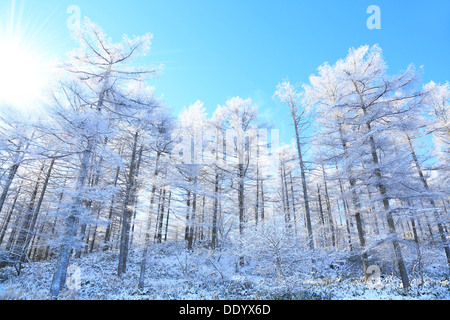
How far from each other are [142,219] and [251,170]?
335 inches

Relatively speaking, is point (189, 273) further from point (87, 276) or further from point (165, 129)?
point (165, 129)

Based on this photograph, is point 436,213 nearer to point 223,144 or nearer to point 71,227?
point 223,144

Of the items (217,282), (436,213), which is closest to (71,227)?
(217,282)

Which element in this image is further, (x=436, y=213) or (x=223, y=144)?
(x=223, y=144)

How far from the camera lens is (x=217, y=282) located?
9.34 metres

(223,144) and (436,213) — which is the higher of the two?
(223,144)

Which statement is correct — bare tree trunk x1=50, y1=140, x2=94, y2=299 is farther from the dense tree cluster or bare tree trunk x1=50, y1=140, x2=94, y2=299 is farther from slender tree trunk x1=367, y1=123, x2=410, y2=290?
slender tree trunk x1=367, y1=123, x2=410, y2=290

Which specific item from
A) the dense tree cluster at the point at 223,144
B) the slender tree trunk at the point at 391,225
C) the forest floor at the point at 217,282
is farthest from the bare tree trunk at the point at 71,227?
the slender tree trunk at the point at 391,225

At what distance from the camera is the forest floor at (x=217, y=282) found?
6477 millimetres

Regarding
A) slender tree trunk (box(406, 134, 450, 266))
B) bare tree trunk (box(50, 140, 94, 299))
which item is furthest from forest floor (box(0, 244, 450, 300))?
slender tree trunk (box(406, 134, 450, 266))

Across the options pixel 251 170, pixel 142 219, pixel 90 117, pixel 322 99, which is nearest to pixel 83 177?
pixel 90 117

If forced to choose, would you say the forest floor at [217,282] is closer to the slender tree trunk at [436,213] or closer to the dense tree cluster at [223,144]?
the dense tree cluster at [223,144]

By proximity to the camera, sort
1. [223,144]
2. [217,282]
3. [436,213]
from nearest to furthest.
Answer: [217,282] < [436,213] < [223,144]
